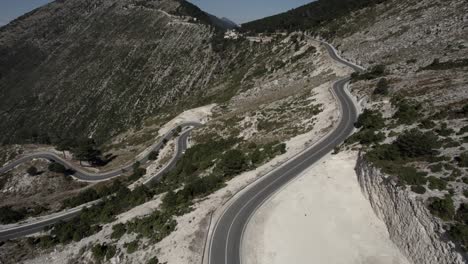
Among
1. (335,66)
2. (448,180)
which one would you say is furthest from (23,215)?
(335,66)

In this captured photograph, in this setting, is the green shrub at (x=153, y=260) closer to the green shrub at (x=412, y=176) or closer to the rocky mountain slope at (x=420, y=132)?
the rocky mountain slope at (x=420, y=132)

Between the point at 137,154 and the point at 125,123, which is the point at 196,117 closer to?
the point at 137,154

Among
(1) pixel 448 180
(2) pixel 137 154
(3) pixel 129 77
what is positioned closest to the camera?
(1) pixel 448 180

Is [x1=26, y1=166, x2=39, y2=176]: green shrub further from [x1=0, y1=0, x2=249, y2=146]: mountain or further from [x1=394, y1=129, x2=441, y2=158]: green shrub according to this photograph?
[x1=394, y1=129, x2=441, y2=158]: green shrub

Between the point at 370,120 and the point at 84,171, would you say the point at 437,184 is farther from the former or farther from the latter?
the point at 84,171

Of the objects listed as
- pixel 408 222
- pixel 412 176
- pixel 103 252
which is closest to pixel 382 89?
pixel 412 176

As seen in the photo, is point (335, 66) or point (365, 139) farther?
point (335, 66)
